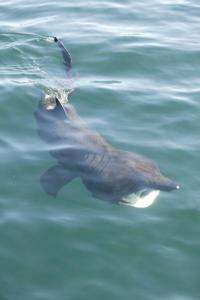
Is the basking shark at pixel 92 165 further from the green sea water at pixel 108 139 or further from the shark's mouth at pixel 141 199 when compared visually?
the green sea water at pixel 108 139

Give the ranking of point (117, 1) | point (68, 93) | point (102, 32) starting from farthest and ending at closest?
1. point (117, 1)
2. point (102, 32)
3. point (68, 93)

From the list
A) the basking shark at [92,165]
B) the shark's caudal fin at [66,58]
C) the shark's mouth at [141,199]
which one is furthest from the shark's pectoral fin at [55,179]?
the shark's caudal fin at [66,58]

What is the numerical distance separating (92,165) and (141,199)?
2.86 ft

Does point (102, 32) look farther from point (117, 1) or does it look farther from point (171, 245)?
point (171, 245)

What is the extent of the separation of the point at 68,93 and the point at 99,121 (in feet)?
3.14

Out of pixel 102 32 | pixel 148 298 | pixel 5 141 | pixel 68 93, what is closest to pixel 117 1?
pixel 102 32

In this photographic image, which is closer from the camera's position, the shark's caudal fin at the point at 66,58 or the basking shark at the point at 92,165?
the basking shark at the point at 92,165

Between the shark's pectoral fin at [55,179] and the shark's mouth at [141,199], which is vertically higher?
the shark's pectoral fin at [55,179]

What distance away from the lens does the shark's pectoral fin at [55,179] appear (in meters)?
7.23

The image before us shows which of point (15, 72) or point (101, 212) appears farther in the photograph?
point (15, 72)

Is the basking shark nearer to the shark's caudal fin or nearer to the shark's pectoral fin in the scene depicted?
the shark's pectoral fin

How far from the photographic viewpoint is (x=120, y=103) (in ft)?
31.1

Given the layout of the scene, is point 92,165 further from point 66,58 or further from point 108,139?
point 66,58

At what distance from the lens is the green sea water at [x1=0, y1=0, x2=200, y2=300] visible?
6.00m
